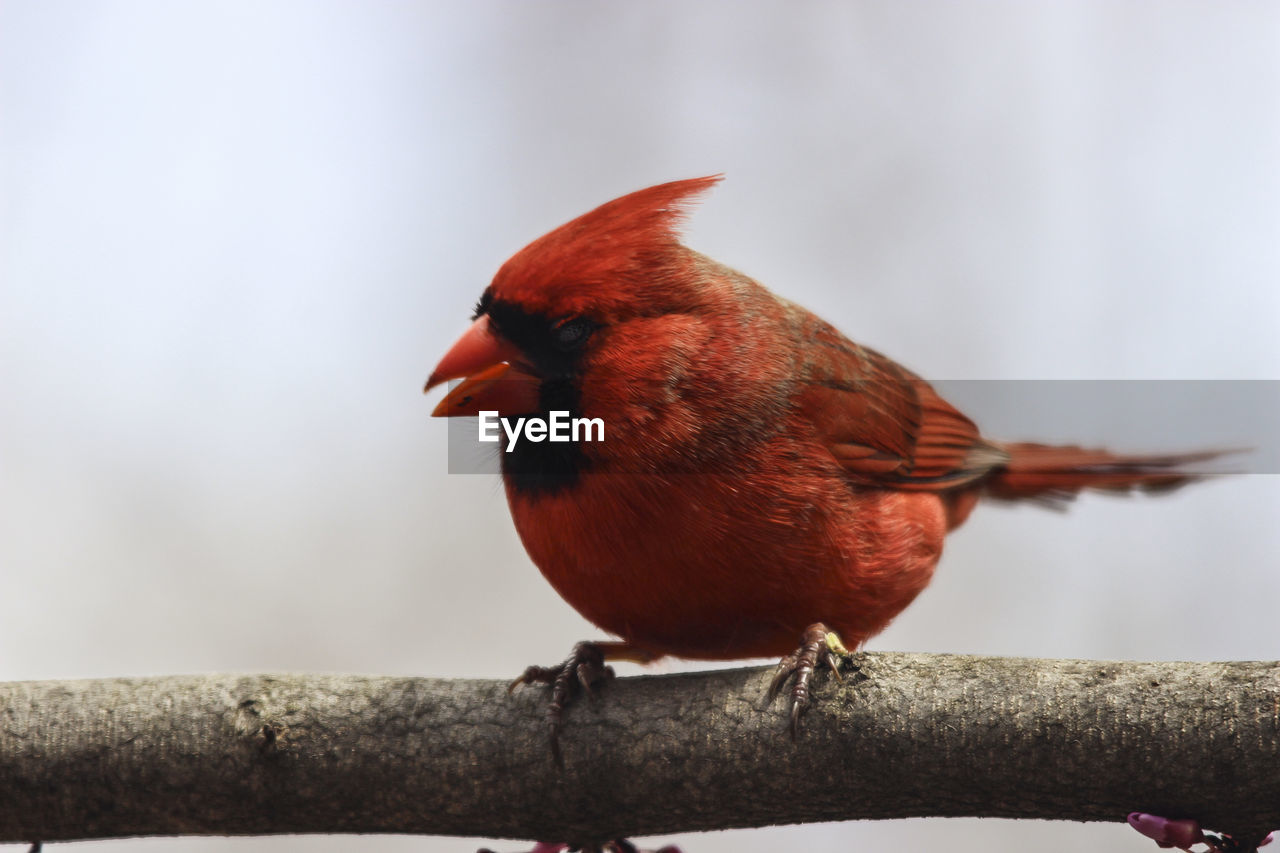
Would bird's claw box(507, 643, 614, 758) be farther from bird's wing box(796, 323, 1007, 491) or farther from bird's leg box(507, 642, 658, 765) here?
bird's wing box(796, 323, 1007, 491)

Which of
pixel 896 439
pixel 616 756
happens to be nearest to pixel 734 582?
pixel 616 756

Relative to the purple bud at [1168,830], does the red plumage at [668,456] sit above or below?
above

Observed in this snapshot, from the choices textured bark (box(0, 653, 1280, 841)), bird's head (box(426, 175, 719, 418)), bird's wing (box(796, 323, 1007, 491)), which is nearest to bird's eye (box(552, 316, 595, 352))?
bird's head (box(426, 175, 719, 418))

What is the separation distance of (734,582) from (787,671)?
0.62ft

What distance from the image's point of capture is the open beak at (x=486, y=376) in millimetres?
1847

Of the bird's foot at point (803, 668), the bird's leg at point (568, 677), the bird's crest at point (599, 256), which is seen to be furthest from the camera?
the bird's crest at point (599, 256)

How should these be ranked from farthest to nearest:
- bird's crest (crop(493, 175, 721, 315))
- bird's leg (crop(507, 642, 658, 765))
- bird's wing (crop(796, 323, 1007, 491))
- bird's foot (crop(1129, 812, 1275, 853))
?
bird's wing (crop(796, 323, 1007, 491)) → bird's crest (crop(493, 175, 721, 315)) → bird's leg (crop(507, 642, 658, 765)) → bird's foot (crop(1129, 812, 1275, 853))

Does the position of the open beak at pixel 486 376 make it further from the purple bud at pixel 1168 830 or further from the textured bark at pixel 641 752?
the purple bud at pixel 1168 830

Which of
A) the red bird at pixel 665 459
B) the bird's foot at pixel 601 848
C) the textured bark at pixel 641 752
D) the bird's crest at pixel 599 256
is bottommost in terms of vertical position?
the bird's foot at pixel 601 848

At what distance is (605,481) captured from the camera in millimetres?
1795

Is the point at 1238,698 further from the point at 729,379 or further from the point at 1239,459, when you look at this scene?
the point at 1239,459

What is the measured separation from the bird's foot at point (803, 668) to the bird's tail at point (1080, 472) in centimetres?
106

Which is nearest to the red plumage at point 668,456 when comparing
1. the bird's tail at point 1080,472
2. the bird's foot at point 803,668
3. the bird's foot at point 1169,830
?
the bird's foot at point 803,668

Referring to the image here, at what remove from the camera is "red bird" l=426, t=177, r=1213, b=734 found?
179 centimetres
